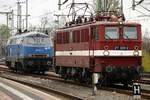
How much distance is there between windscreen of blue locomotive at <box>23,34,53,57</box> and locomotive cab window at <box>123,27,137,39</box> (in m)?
16.0

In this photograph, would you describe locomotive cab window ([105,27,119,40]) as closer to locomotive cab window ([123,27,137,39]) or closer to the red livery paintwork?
the red livery paintwork

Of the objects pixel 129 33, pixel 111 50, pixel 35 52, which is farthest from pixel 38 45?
pixel 111 50

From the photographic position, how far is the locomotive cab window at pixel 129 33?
957 inches

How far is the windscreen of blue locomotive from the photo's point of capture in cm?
3975

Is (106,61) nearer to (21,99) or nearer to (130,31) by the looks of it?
(130,31)

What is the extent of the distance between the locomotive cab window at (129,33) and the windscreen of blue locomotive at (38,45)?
52.6 ft

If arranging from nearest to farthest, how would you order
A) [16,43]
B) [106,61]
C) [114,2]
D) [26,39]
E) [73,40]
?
[106,61] < [73,40] < [26,39] < [16,43] < [114,2]

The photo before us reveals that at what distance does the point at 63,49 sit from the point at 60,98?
10543 mm

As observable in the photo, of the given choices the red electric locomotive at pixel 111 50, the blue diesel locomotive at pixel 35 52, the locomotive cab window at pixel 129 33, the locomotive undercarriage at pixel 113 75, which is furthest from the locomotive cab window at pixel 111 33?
the blue diesel locomotive at pixel 35 52

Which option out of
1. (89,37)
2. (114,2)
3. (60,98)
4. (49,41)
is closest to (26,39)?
(49,41)

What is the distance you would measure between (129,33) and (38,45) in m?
16.6

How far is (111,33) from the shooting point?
24234mm

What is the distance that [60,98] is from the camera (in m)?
19.7

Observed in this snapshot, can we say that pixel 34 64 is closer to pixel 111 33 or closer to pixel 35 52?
pixel 35 52
